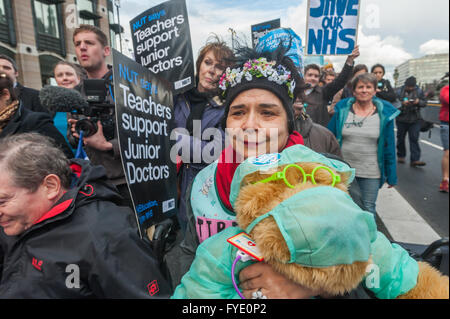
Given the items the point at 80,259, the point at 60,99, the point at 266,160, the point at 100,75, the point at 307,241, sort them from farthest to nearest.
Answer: the point at 100,75 → the point at 60,99 → the point at 80,259 → the point at 266,160 → the point at 307,241

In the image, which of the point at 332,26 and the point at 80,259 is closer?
the point at 80,259

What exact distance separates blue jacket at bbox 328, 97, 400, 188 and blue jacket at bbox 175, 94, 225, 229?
1656 millimetres

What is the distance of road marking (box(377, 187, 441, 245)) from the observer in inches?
53.7

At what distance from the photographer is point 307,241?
0.65 meters

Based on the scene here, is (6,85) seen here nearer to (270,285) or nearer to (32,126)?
(32,126)

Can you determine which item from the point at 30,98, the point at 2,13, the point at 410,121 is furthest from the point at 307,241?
the point at 2,13

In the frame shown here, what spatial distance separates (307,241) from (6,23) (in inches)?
571

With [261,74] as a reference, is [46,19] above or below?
above

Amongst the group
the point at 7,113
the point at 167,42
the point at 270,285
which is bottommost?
the point at 270,285

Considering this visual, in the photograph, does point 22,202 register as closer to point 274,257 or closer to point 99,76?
point 274,257

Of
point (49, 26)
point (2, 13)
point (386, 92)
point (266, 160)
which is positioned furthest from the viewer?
point (49, 26)

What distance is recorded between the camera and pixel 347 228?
0.65 m

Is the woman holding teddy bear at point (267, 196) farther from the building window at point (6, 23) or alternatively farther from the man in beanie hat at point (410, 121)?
the building window at point (6, 23)

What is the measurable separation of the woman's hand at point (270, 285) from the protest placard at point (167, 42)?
5.29ft
